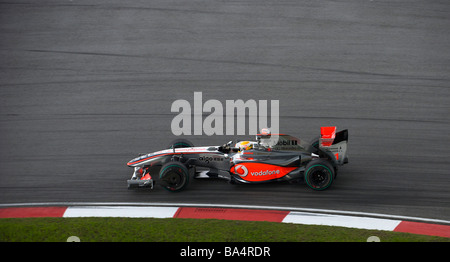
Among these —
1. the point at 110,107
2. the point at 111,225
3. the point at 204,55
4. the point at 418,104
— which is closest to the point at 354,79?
the point at 418,104

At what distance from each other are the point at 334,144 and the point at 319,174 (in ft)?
2.49

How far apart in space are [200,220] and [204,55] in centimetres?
786

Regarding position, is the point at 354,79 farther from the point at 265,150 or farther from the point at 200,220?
the point at 200,220

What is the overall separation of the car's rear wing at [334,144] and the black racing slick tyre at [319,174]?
47 cm

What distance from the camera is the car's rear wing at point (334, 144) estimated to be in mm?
9258

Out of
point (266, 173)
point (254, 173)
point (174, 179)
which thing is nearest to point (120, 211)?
point (174, 179)

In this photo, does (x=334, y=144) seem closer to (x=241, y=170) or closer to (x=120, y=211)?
(x=241, y=170)

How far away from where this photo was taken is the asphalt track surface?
A: 9477 mm

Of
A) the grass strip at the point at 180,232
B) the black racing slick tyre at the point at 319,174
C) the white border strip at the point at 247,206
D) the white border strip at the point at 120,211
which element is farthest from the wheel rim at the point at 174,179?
the black racing slick tyre at the point at 319,174

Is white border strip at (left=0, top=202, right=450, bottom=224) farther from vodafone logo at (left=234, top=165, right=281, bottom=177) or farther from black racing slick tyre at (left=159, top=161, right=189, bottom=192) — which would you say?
vodafone logo at (left=234, top=165, right=281, bottom=177)

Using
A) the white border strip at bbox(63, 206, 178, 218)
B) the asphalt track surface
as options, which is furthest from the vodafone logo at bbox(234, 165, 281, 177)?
the white border strip at bbox(63, 206, 178, 218)

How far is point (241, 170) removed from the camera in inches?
360

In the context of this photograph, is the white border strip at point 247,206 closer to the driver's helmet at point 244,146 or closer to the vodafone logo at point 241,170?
the vodafone logo at point 241,170

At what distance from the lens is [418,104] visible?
1230 cm
